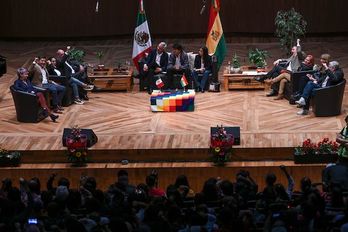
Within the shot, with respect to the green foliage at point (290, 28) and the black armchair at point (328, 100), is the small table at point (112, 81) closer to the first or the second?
the green foliage at point (290, 28)

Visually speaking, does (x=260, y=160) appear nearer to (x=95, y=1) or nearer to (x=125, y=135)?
(x=125, y=135)

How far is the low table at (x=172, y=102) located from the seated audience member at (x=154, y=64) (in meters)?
1.39

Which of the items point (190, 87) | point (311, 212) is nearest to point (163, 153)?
point (190, 87)

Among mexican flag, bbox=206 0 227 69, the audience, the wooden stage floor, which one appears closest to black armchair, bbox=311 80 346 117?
the wooden stage floor

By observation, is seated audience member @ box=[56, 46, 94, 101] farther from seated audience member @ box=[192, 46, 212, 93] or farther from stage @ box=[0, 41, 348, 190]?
seated audience member @ box=[192, 46, 212, 93]

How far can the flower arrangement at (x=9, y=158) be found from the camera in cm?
1500

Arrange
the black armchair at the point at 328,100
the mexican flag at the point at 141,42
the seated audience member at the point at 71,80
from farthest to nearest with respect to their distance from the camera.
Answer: the mexican flag at the point at 141,42 < the seated audience member at the point at 71,80 < the black armchair at the point at 328,100

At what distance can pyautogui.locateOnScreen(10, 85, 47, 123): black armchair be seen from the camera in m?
16.5

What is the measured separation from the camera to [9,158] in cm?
1499

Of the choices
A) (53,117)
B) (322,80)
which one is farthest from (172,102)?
(322,80)

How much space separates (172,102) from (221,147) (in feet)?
8.62

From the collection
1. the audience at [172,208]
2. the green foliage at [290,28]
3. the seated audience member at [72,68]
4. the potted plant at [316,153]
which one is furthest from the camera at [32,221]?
the green foliage at [290,28]

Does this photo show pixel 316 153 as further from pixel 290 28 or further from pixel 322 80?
pixel 290 28

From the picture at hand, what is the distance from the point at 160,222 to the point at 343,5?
14.4 m
